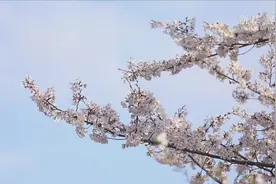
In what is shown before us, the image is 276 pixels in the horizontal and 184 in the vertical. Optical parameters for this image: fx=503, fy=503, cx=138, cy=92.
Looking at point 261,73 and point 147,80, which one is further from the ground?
point 261,73

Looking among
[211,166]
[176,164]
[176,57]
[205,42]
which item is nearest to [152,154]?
[176,164]

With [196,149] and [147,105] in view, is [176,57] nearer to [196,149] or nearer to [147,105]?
[147,105]

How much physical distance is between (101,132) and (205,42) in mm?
2471

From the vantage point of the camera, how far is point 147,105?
28.6 ft

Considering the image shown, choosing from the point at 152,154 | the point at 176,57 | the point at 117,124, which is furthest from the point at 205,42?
the point at 152,154

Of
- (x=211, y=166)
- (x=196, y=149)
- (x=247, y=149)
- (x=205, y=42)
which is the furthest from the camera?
(x=211, y=166)

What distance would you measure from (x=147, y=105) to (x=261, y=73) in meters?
2.42

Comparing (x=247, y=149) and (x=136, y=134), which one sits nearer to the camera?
(x=136, y=134)

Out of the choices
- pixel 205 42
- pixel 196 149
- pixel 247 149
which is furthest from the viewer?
pixel 247 149

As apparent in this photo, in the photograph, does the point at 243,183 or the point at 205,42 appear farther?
the point at 243,183

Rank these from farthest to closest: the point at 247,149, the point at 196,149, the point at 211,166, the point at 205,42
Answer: the point at 211,166 → the point at 247,149 → the point at 196,149 → the point at 205,42

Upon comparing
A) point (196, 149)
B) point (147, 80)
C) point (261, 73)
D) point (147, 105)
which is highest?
point (261, 73)

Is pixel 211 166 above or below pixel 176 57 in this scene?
below

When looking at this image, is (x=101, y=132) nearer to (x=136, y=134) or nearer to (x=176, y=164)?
(x=136, y=134)
